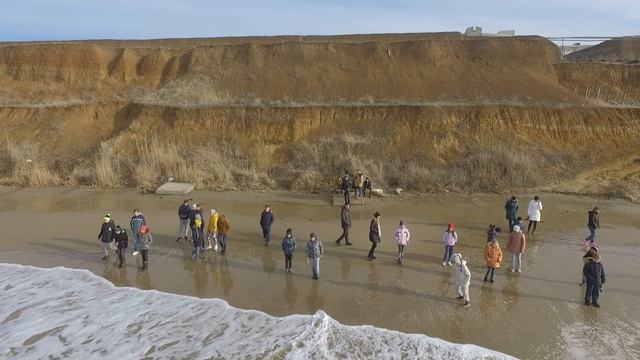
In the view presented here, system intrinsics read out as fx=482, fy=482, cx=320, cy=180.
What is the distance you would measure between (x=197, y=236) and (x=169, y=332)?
11.5 ft

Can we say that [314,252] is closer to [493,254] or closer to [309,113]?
[493,254]

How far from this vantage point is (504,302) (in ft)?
34.1

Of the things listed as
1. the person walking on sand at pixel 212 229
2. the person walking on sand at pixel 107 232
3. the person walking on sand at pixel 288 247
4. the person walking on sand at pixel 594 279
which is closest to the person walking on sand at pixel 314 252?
the person walking on sand at pixel 288 247

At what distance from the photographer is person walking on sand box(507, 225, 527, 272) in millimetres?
11531

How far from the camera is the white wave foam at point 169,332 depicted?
29.2 ft

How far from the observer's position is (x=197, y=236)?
508 inches

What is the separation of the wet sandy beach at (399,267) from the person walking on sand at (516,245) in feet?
0.98

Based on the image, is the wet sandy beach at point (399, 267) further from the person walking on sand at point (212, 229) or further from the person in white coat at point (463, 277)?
the person walking on sand at point (212, 229)

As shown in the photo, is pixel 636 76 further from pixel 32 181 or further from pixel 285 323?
pixel 32 181

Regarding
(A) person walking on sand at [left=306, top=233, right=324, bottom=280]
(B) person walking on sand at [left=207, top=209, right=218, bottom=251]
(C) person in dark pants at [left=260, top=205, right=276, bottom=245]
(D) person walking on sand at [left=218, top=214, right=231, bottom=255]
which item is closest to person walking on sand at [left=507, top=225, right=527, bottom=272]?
(A) person walking on sand at [left=306, top=233, right=324, bottom=280]

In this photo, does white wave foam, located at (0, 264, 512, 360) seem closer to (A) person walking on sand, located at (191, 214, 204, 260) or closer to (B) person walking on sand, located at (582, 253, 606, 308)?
(A) person walking on sand, located at (191, 214, 204, 260)

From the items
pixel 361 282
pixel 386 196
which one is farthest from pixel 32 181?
pixel 361 282

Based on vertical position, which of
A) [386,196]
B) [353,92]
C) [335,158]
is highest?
[353,92]

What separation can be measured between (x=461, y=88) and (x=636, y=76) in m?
10.1
